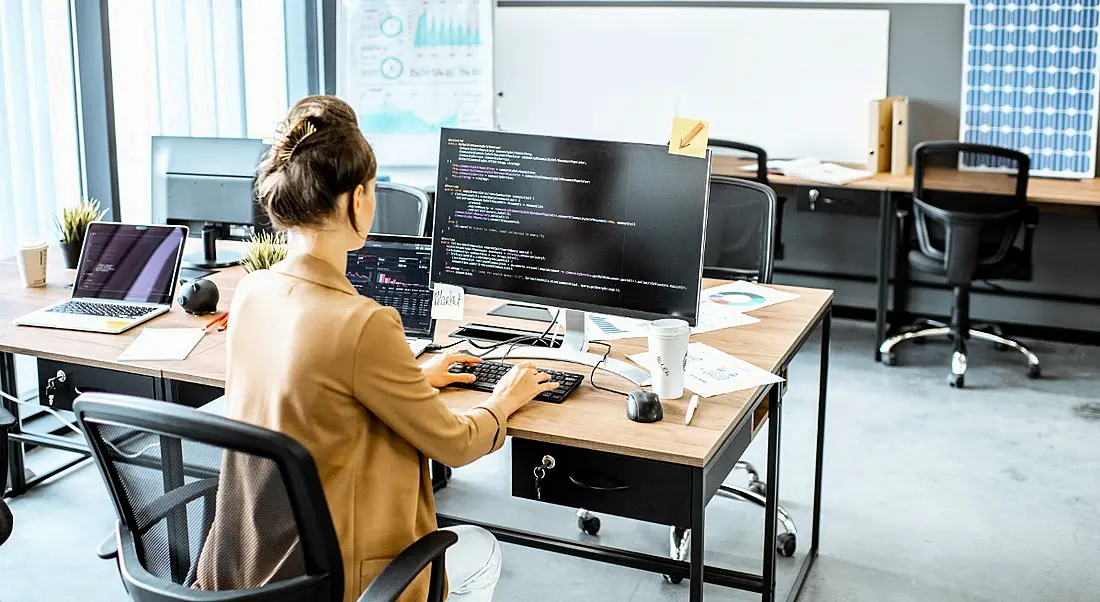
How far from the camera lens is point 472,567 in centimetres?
211

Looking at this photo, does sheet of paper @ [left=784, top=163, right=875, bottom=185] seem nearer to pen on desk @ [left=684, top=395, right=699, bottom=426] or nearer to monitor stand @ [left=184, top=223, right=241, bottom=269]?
monitor stand @ [left=184, top=223, right=241, bottom=269]

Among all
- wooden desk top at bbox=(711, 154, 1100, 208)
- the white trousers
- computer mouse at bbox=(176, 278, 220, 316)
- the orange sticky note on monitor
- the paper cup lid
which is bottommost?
the white trousers

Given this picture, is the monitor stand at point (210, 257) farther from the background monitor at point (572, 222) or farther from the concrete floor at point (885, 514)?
the background monitor at point (572, 222)

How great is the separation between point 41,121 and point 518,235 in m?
2.26

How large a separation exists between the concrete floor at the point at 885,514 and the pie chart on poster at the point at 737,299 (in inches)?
27.8

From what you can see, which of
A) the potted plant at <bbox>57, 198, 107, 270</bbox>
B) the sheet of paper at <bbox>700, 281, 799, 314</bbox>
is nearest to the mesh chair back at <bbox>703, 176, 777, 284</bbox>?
the sheet of paper at <bbox>700, 281, 799, 314</bbox>

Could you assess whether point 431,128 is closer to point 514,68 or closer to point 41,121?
point 514,68

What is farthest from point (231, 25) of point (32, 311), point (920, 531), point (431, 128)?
point (920, 531)

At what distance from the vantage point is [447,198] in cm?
256

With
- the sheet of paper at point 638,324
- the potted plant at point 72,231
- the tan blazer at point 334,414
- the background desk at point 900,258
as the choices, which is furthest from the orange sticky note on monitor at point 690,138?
the background desk at point 900,258

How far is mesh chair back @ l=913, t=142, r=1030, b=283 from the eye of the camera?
14.4 feet

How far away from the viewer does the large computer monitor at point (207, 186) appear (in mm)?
3412

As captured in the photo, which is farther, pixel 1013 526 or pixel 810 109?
pixel 810 109

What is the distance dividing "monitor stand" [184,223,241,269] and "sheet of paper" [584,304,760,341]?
4.08 feet
